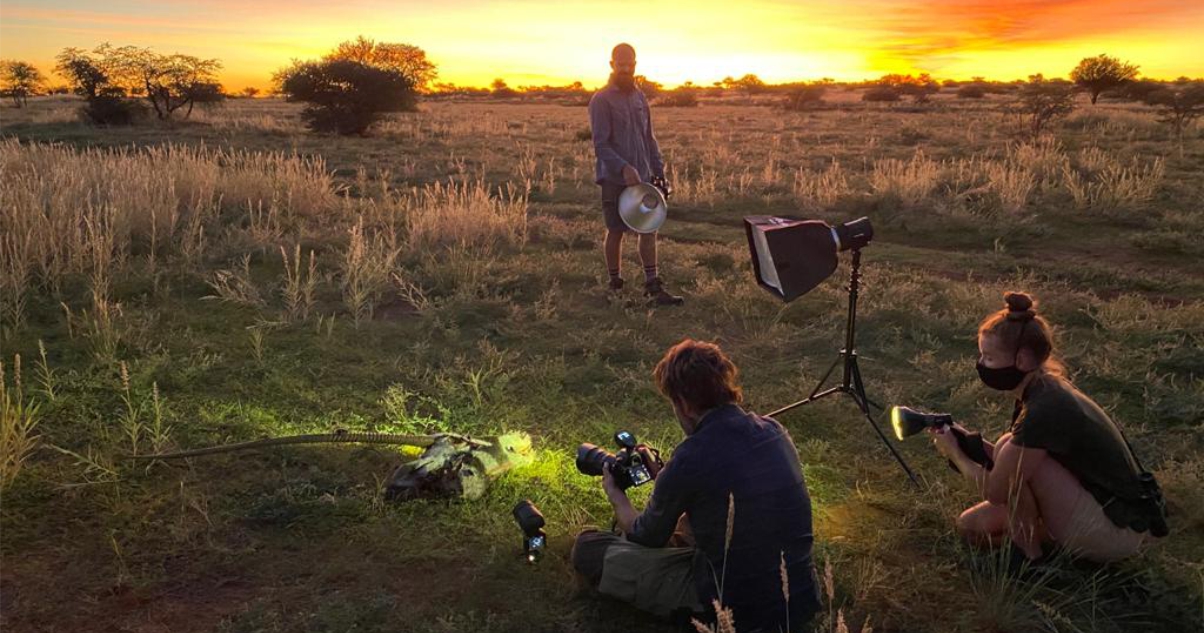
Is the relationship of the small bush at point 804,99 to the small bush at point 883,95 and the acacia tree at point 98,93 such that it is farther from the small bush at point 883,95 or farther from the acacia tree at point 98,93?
the acacia tree at point 98,93

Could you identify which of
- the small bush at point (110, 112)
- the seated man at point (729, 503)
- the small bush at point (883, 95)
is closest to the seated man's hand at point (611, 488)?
the seated man at point (729, 503)

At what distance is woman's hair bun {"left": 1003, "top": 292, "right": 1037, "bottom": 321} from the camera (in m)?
2.81

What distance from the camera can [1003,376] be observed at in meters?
2.93

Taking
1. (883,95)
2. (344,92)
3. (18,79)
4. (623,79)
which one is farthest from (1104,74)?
(18,79)

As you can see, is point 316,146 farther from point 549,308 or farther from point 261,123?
point 549,308

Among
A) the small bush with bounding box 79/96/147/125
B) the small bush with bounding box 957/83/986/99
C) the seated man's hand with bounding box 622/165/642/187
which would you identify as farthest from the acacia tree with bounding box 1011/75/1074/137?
the small bush with bounding box 79/96/147/125

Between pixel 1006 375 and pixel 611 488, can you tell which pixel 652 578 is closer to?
pixel 611 488

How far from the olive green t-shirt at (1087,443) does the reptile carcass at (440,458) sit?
7.47ft

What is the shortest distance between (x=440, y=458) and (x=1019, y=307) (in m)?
2.55

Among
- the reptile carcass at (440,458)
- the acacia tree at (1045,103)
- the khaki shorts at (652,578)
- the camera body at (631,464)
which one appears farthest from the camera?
the acacia tree at (1045,103)

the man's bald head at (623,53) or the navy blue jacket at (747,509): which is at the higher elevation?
the man's bald head at (623,53)

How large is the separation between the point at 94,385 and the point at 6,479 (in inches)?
47.7

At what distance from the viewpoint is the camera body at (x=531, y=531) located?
3.13 metres

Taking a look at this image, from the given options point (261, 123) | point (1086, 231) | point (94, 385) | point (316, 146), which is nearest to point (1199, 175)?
point (1086, 231)
